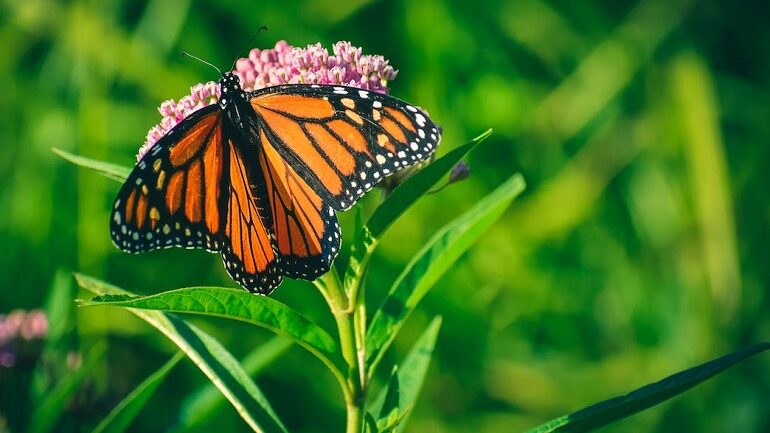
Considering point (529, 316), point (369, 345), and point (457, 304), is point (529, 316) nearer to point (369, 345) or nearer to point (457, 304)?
point (457, 304)

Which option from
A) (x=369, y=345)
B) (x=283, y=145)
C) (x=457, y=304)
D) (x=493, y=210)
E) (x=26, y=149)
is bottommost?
(x=26, y=149)

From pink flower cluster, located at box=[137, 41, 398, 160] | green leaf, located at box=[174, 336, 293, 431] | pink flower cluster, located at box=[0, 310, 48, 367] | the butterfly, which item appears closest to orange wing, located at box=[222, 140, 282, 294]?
the butterfly

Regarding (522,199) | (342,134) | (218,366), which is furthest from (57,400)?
(522,199)

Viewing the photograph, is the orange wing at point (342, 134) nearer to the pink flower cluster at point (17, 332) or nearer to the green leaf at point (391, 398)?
the green leaf at point (391, 398)

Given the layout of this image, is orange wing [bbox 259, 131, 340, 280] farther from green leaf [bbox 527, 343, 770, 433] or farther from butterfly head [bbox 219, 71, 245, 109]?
green leaf [bbox 527, 343, 770, 433]

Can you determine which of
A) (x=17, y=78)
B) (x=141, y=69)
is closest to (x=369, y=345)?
(x=141, y=69)

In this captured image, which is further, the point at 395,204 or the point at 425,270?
the point at 425,270

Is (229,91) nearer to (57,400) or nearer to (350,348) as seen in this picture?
(350,348)
